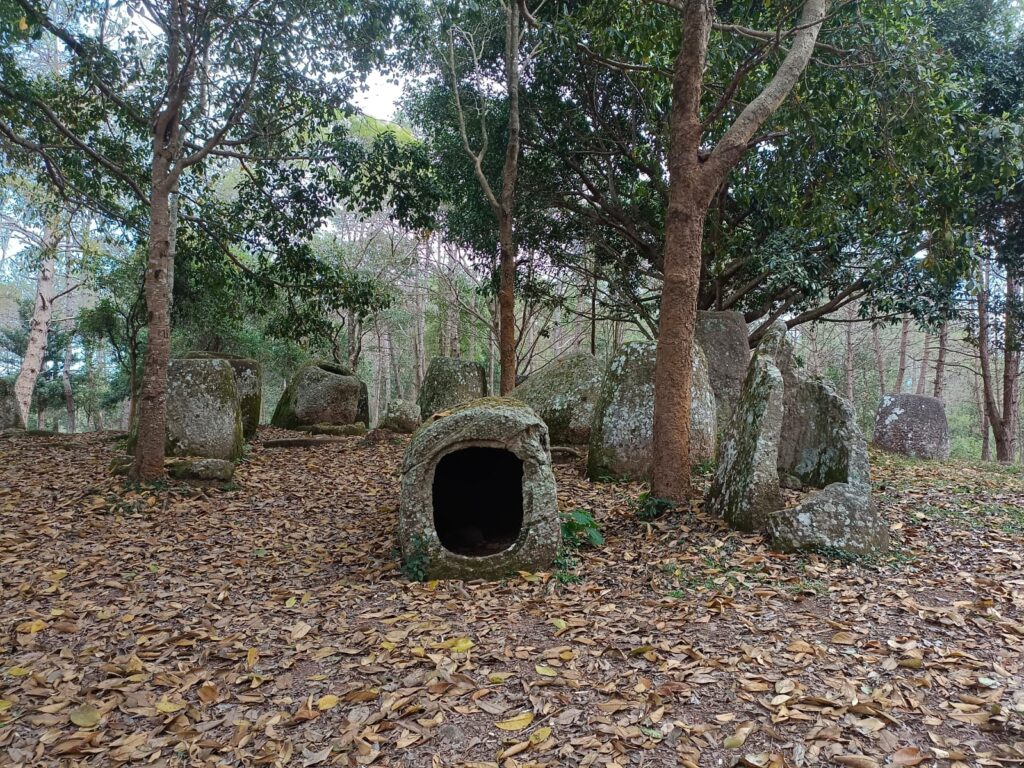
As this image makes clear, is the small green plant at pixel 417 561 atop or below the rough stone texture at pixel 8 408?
below

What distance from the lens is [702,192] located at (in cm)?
551

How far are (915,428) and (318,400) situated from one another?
11137 mm

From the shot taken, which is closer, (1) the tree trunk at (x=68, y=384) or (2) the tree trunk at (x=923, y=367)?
(2) the tree trunk at (x=923, y=367)

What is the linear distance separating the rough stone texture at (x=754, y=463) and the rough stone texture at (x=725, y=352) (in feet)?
12.3

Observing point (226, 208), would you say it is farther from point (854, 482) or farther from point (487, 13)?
point (854, 482)

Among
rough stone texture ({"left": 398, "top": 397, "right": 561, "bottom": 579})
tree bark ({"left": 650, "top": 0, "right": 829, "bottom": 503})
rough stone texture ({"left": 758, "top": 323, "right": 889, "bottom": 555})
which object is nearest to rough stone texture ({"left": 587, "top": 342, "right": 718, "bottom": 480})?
rough stone texture ({"left": 758, "top": 323, "right": 889, "bottom": 555})

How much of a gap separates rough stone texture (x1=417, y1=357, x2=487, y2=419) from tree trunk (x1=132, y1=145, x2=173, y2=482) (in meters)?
5.11

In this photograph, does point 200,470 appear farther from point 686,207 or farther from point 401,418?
point 686,207

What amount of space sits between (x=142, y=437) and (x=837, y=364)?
2837 centimetres

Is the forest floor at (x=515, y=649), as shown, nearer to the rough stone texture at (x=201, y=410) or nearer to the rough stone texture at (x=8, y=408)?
the rough stone texture at (x=201, y=410)

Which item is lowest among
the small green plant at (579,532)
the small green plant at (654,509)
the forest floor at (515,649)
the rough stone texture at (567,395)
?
the forest floor at (515,649)

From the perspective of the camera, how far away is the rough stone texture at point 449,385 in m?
11.5

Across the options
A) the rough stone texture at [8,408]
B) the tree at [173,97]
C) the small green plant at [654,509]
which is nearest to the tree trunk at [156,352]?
the tree at [173,97]

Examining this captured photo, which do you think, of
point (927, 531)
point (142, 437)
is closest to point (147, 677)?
point (142, 437)
